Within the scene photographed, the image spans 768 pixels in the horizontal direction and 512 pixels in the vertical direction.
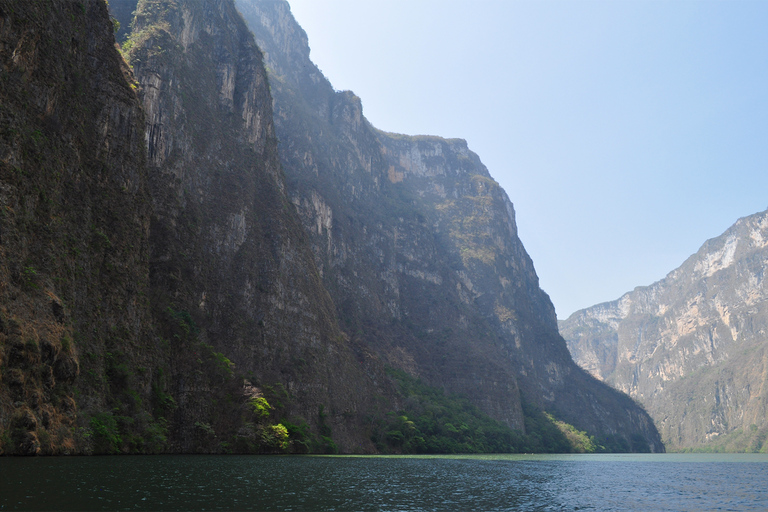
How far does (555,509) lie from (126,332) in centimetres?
4550

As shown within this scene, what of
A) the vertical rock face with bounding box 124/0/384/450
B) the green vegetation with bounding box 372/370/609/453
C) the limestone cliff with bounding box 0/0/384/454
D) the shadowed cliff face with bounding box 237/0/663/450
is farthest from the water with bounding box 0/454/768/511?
the shadowed cliff face with bounding box 237/0/663/450

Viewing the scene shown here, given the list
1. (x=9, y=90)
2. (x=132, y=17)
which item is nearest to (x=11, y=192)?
(x=9, y=90)

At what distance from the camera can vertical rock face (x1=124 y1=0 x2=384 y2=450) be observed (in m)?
73.6

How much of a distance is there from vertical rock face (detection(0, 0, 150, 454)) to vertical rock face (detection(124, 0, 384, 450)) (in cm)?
1068

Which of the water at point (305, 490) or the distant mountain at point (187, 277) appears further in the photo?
the distant mountain at point (187, 277)

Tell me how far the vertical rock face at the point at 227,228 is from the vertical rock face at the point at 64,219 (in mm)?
10680

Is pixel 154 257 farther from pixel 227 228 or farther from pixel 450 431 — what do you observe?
pixel 450 431

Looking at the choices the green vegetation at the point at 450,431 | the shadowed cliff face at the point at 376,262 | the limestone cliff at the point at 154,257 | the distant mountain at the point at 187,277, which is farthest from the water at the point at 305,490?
the shadowed cliff face at the point at 376,262

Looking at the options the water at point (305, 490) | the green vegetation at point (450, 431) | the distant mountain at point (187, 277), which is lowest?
the green vegetation at point (450, 431)

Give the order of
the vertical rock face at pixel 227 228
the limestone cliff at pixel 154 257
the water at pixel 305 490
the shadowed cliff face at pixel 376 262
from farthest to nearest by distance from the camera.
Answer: the shadowed cliff face at pixel 376 262, the vertical rock face at pixel 227 228, the limestone cliff at pixel 154 257, the water at pixel 305 490

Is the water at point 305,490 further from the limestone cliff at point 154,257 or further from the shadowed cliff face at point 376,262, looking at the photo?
the shadowed cliff face at point 376,262

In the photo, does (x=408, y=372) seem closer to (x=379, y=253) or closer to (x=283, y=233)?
(x=379, y=253)

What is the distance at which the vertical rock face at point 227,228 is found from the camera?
7362cm

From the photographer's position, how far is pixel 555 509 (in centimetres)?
2922
